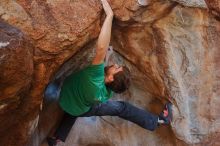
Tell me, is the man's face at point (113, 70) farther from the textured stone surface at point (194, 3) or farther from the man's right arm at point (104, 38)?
→ the textured stone surface at point (194, 3)

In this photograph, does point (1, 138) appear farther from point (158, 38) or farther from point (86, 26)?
point (158, 38)

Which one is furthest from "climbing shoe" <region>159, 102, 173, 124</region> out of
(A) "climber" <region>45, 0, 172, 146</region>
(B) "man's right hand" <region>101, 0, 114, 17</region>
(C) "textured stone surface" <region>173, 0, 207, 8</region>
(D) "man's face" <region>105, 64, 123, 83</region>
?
(B) "man's right hand" <region>101, 0, 114, 17</region>

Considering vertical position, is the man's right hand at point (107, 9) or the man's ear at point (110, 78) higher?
the man's right hand at point (107, 9)

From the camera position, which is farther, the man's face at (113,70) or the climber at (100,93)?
the man's face at (113,70)

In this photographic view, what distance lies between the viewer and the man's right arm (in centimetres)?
290

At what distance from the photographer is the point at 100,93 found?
→ 3.22 m

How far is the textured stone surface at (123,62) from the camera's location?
2.58 m

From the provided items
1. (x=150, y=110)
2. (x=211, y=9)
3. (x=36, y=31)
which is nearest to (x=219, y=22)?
(x=211, y=9)

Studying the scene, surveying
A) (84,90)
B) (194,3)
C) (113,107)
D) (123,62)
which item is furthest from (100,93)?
(194,3)

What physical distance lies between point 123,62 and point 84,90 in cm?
93

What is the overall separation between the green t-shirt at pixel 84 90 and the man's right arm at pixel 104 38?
0.26ft

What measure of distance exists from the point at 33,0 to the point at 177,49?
1571mm

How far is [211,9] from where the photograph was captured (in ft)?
10.9

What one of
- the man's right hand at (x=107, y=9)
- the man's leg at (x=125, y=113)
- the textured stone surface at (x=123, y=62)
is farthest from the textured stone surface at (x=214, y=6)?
the man's leg at (x=125, y=113)
